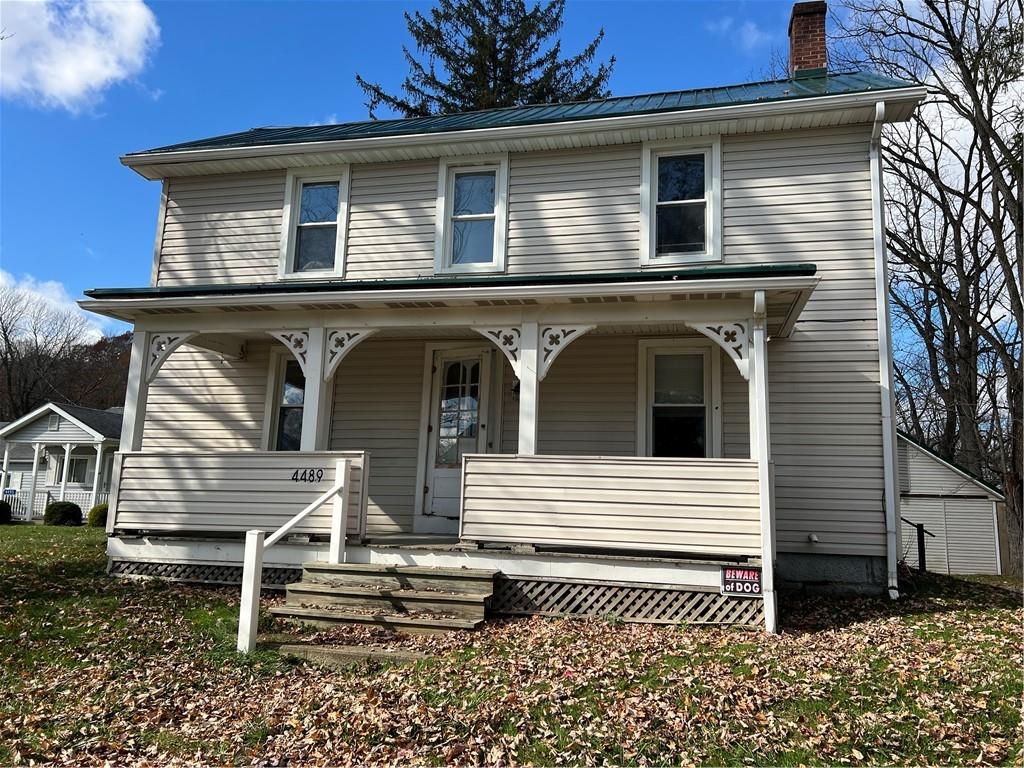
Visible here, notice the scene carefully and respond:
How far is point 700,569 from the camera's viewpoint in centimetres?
712

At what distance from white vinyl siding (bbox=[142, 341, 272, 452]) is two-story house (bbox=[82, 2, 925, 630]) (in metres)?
0.04

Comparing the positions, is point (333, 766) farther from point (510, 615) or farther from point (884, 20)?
point (884, 20)

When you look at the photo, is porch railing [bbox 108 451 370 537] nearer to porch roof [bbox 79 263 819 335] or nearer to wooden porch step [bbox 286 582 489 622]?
wooden porch step [bbox 286 582 489 622]

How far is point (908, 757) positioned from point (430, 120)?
1120cm

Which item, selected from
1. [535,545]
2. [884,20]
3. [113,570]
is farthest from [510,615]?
[884,20]

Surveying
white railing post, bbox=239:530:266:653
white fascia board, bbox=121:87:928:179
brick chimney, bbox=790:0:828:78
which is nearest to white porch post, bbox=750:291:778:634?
white fascia board, bbox=121:87:928:179

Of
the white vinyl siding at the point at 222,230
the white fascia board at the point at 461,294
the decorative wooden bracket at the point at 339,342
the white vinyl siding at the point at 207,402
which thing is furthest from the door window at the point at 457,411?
the white vinyl siding at the point at 222,230

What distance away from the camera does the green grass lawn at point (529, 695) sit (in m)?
4.31

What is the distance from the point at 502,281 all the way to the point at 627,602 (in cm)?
367

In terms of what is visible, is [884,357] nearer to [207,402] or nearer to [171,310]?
[171,310]

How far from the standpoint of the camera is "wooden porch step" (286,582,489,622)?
22.7 feet

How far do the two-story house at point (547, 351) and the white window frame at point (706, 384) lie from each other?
0.10 ft

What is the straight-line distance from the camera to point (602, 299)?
7988 millimetres

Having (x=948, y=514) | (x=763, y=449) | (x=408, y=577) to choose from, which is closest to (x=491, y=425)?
(x=408, y=577)
